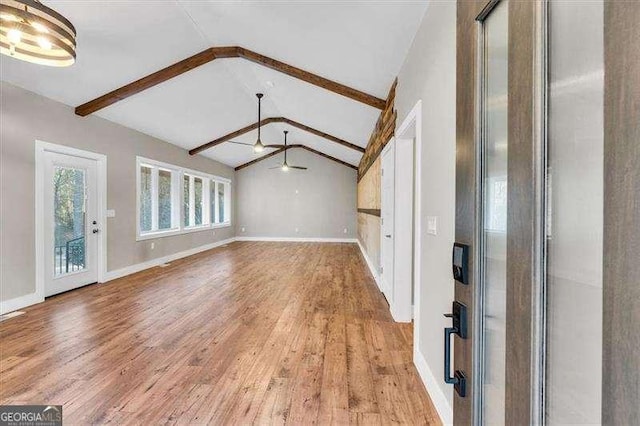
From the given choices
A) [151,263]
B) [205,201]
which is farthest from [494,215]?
[205,201]

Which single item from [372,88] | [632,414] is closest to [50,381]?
[632,414]

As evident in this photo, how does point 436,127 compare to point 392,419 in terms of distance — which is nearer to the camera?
point 392,419

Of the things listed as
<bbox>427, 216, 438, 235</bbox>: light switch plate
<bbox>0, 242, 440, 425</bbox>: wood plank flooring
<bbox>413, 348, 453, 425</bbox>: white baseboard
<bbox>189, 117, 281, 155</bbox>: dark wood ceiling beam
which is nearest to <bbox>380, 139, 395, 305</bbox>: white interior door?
<bbox>0, 242, 440, 425</bbox>: wood plank flooring

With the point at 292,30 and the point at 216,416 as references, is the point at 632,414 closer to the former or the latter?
the point at 216,416

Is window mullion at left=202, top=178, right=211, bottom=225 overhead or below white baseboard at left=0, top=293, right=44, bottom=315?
overhead

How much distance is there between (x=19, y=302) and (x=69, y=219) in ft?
4.42

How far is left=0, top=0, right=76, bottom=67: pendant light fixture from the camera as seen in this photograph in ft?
6.15

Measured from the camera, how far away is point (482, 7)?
0.88 metres

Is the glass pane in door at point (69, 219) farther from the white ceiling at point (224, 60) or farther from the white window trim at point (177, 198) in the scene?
the white window trim at point (177, 198)

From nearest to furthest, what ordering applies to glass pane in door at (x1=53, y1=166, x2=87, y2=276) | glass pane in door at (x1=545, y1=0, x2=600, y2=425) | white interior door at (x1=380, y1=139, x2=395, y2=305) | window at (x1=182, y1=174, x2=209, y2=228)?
glass pane in door at (x1=545, y1=0, x2=600, y2=425), white interior door at (x1=380, y1=139, x2=395, y2=305), glass pane in door at (x1=53, y1=166, x2=87, y2=276), window at (x1=182, y1=174, x2=209, y2=228)

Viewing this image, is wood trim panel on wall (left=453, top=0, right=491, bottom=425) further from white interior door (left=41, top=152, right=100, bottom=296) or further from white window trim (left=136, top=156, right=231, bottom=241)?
white window trim (left=136, top=156, right=231, bottom=241)

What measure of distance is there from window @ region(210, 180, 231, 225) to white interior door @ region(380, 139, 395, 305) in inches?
279

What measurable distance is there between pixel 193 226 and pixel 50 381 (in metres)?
7.07

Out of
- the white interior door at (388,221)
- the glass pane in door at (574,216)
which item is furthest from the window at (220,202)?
the glass pane in door at (574,216)
